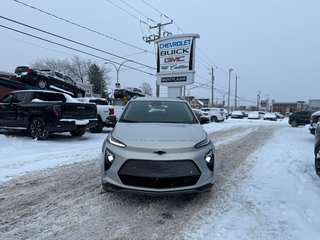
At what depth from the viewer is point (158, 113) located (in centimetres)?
603

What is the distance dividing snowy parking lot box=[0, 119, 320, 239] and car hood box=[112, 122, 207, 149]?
959 millimetres

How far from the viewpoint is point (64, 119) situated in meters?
11.3

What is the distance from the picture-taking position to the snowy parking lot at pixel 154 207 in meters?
3.82

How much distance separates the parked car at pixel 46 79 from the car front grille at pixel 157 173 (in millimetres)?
18478

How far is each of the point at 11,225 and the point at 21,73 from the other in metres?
18.8

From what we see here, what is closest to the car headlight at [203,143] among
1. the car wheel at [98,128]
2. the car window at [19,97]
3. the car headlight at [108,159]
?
the car headlight at [108,159]

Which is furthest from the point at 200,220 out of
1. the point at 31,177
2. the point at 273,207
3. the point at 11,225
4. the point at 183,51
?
the point at 183,51

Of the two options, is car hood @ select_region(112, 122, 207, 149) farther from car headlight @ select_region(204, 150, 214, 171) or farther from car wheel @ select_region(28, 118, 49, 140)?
car wheel @ select_region(28, 118, 49, 140)

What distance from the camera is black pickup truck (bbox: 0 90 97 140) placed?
11.1 metres

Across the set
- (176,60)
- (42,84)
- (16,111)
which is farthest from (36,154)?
(42,84)

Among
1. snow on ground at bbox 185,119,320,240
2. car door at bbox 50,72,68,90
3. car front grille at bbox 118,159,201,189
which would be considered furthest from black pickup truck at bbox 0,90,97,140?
car door at bbox 50,72,68,90

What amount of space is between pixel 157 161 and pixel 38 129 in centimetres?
843

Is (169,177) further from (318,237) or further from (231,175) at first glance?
(231,175)

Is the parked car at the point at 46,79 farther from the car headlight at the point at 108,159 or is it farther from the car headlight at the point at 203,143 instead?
the car headlight at the point at 203,143
